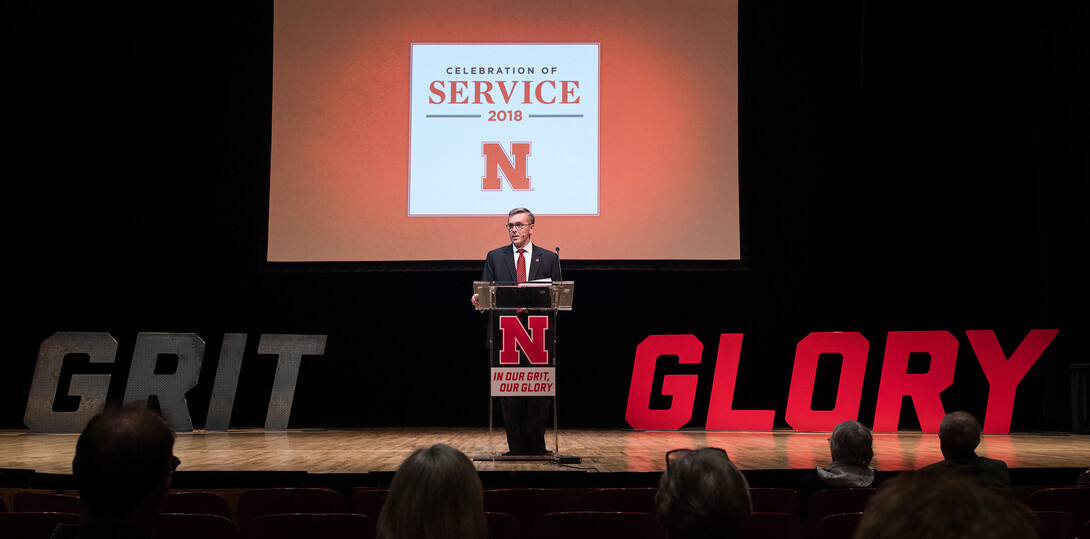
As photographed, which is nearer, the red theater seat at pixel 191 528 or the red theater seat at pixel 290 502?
the red theater seat at pixel 191 528

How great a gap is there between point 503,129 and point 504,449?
118 inches

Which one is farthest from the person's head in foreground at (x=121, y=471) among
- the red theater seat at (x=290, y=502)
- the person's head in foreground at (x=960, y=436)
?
the person's head in foreground at (x=960, y=436)

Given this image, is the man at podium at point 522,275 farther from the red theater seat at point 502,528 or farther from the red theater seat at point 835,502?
the red theater seat at point 502,528

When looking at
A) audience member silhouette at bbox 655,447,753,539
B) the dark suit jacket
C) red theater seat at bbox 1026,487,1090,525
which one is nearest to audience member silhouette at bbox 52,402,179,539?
audience member silhouette at bbox 655,447,753,539

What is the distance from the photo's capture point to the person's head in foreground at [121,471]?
1.46 m

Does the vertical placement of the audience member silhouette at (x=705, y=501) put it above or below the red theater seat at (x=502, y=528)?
above

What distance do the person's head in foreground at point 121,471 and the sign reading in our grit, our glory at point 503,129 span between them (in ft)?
20.7

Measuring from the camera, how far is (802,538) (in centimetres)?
228

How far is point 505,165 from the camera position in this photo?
7746 mm

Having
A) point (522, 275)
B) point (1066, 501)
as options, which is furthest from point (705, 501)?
point (522, 275)

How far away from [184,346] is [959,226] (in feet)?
Answer: 24.4

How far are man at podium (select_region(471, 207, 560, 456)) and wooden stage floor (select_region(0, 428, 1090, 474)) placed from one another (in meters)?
0.20

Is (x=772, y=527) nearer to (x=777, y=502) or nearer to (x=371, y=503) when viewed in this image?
(x=777, y=502)

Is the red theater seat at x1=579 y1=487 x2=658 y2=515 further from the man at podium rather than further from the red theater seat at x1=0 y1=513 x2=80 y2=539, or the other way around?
the man at podium
